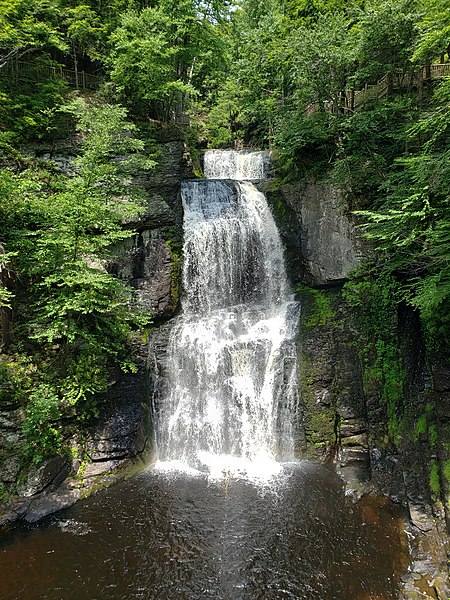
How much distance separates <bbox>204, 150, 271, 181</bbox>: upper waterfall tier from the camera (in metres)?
18.5

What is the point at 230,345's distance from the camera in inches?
494

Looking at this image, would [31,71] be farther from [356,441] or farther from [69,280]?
[356,441]

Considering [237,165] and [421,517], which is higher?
[237,165]

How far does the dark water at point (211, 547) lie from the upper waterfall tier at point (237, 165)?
46.9 ft

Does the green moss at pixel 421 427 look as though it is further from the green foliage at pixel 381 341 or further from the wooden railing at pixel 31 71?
the wooden railing at pixel 31 71

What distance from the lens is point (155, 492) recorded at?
30.9 ft

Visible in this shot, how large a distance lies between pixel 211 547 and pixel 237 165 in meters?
16.6

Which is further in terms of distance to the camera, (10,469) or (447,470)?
(10,469)

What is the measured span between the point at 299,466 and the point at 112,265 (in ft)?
31.0

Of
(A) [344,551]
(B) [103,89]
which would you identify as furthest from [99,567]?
(B) [103,89]

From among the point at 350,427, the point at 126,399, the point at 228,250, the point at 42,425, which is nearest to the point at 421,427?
the point at 350,427

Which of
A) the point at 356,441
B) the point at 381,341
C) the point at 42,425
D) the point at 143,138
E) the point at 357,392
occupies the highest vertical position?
the point at 143,138

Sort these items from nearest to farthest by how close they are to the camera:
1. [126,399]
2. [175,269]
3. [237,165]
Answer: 1. [126,399]
2. [175,269]
3. [237,165]

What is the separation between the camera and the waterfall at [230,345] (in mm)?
11297
